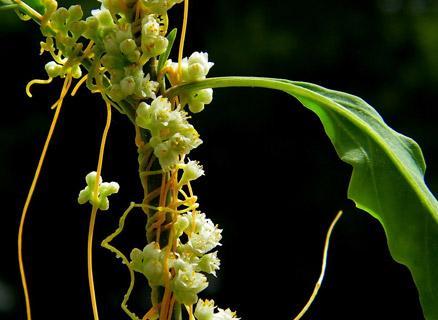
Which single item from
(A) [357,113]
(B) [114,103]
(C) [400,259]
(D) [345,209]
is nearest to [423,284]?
(C) [400,259]

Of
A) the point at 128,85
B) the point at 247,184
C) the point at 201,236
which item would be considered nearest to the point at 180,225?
the point at 201,236

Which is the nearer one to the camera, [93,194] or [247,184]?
[93,194]

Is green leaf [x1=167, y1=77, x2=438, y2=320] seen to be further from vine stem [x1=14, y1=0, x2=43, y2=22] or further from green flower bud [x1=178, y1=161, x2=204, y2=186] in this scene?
vine stem [x1=14, y1=0, x2=43, y2=22]

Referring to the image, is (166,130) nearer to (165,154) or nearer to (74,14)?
(165,154)

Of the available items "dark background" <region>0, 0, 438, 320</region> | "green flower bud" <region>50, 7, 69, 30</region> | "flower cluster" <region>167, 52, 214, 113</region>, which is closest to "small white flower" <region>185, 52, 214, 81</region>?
"flower cluster" <region>167, 52, 214, 113</region>

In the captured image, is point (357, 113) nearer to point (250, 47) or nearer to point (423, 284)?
point (423, 284)

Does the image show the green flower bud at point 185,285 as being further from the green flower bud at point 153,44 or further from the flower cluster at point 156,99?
the green flower bud at point 153,44
